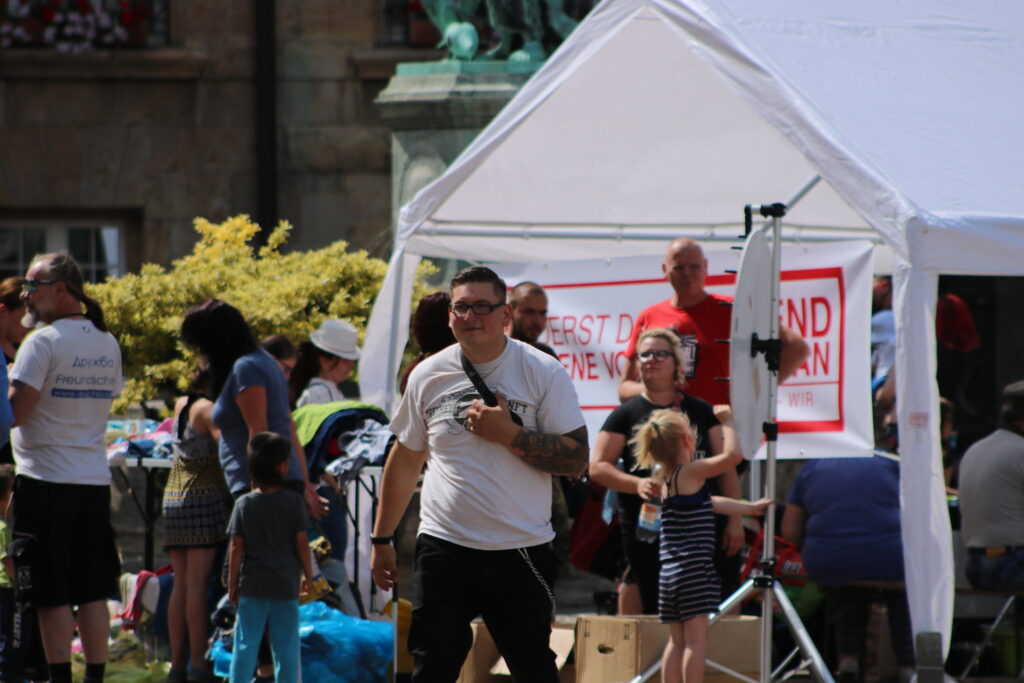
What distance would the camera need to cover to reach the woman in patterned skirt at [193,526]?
25.1 feet

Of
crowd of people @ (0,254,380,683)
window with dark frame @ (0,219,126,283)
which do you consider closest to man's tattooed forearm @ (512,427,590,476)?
crowd of people @ (0,254,380,683)

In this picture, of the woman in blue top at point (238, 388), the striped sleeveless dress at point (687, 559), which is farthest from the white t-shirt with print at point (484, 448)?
the woman in blue top at point (238, 388)

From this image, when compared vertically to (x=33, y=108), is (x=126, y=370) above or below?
below

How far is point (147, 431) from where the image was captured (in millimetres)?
9156

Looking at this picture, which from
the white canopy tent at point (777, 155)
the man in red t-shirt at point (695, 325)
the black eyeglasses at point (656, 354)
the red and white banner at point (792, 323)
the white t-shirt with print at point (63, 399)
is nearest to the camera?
the white canopy tent at point (777, 155)

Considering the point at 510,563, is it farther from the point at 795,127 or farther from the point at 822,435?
the point at 822,435

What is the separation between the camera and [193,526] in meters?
7.65

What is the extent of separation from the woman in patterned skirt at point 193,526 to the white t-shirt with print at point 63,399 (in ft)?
2.24

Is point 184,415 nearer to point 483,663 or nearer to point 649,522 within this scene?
point 483,663

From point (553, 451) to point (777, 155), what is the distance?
4.76 metres

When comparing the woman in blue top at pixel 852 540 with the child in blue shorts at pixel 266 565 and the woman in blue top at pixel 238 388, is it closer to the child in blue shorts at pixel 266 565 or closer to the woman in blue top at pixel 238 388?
the woman in blue top at pixel 238 388

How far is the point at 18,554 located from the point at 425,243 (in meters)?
3.26

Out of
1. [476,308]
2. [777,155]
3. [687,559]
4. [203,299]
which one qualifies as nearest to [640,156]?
[777,155]

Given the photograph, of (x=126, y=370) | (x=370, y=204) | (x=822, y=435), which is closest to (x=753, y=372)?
(x=822, y=435)
